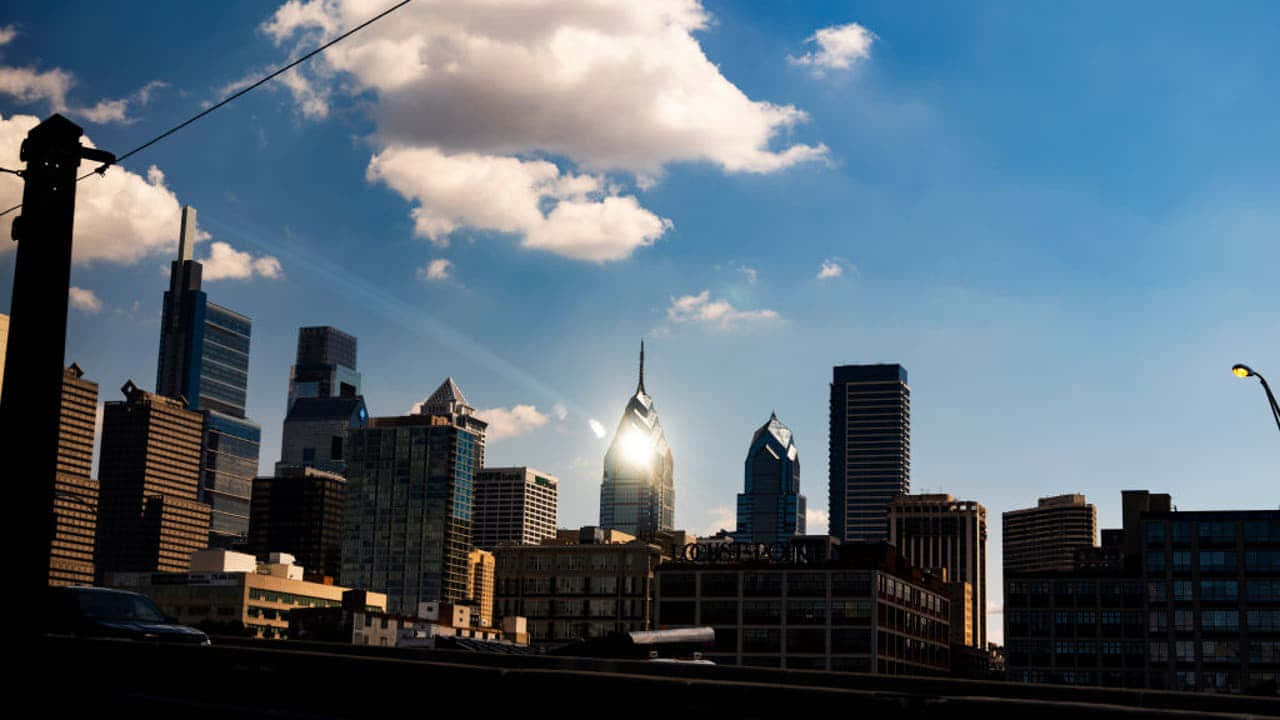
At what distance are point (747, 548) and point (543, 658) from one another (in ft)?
552

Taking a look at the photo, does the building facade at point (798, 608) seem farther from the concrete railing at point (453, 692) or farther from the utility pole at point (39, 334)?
the concrete railing at point (453, 692)

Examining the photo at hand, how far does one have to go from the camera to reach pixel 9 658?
19.5 m

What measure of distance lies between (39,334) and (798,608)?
162229 millimetres

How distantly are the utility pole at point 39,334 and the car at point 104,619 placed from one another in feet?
7.70

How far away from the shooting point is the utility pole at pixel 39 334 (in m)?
22.2

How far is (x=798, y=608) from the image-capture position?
17925 cm

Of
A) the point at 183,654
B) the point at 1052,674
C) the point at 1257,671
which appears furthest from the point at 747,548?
the point at 183,654

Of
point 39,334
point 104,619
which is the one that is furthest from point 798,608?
point 39,334

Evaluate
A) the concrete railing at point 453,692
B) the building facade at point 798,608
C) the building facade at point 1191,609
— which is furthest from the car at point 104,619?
the building facade at point 1191,609

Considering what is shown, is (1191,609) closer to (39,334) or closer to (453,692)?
(39,334)

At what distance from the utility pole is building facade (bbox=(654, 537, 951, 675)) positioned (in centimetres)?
15335

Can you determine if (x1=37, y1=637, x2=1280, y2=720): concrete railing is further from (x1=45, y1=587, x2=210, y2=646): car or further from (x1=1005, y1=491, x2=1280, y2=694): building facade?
(x1=1005, y1=491, x2=1280, y2=694): building facade

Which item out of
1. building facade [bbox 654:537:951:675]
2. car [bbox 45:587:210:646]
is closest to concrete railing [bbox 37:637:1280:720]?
car [bbox 45:587:210:646]

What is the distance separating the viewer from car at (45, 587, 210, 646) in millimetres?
24891
